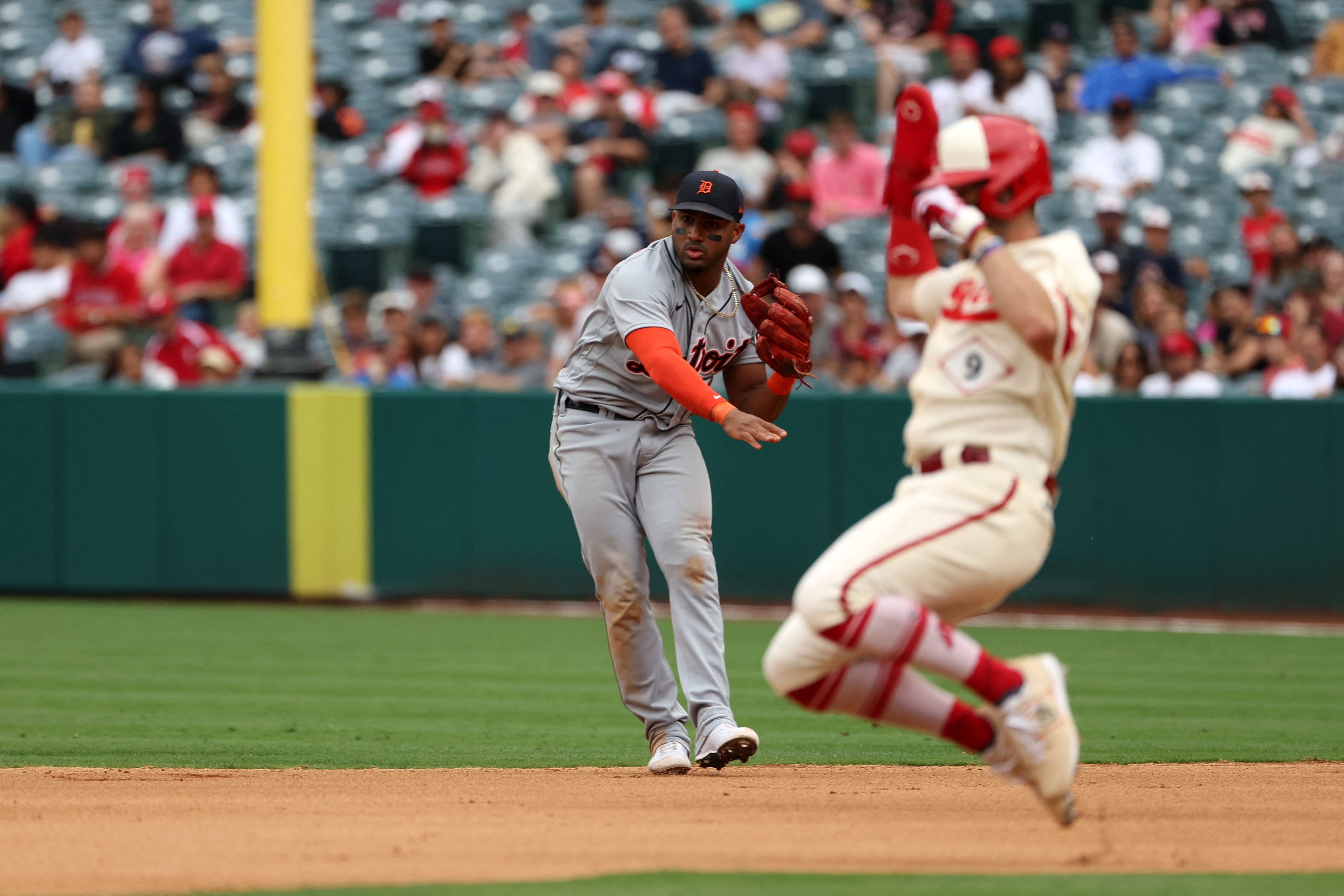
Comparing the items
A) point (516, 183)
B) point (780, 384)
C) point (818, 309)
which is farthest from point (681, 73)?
point (780, 384)

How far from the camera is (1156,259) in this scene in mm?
12281

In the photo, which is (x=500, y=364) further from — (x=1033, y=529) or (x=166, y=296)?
(x=1033, y=529)

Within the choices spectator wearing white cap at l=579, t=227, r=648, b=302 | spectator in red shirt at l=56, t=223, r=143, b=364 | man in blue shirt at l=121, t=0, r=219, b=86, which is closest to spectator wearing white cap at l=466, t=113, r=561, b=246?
spectator wearing white cap at l=579, t=227, r=648, b=302

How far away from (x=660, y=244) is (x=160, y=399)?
7.00m

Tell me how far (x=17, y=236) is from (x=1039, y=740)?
1252 centimetres

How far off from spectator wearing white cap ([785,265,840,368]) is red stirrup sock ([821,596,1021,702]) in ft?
24.9

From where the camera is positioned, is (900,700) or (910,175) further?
(910,175)

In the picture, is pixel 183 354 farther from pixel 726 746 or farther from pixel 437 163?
pixel 726 746

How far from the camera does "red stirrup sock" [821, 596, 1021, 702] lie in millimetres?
4000

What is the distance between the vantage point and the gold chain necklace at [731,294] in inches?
224

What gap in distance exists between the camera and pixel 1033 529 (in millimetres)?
4051

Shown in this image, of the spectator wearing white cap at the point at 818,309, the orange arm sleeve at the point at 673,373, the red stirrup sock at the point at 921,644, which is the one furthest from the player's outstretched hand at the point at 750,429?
the spectator wearing white cap at the point at 818,309

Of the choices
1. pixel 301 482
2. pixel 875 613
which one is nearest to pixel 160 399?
pixel 301 482

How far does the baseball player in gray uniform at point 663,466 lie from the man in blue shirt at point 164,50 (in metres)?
12.2
